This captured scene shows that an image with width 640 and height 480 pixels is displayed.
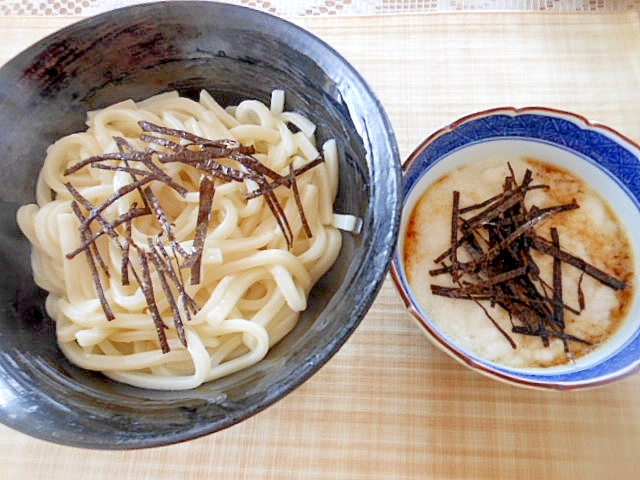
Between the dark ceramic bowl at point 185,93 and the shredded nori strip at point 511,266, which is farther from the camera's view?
the shredded nori strip at point 511,266

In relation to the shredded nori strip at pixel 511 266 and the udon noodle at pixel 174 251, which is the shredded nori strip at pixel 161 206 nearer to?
the udon noodle at pixel 174 251

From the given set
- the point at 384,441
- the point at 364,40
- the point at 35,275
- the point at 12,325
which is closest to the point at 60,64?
the point at 35,275

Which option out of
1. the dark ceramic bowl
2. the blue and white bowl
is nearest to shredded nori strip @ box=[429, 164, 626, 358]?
the blue and white bowl

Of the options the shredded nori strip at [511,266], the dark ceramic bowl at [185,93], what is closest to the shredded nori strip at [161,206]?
the dark ceramic bowl at [185,93]

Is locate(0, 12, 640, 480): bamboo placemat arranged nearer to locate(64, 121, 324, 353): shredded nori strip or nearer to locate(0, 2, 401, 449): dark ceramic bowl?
locate(0, 2, 401, 449): dark ceramic bowl

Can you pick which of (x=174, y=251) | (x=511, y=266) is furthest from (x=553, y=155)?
(x=174, y=251)

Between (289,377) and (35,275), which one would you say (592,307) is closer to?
(289,377)

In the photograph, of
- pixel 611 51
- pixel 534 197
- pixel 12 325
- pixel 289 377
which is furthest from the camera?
pixel 611 51
